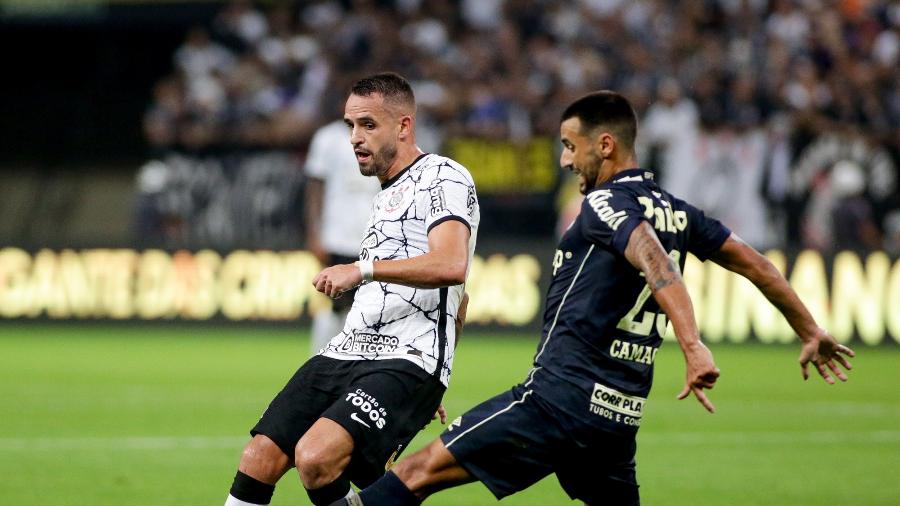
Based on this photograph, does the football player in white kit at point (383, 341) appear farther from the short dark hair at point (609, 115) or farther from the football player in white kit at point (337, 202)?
the football player in white kit at point (337, 202)

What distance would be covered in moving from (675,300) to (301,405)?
67.2 inches

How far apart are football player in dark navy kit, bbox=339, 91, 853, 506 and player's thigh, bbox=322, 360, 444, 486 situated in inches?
14.7

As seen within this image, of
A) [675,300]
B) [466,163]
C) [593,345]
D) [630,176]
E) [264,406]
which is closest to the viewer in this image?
[675,300]

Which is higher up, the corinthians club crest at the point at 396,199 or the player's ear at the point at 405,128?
the player's ear at the point at 405,128

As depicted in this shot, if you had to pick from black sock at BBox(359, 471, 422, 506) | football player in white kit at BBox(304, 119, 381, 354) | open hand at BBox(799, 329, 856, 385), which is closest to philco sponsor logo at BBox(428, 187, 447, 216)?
black sock at BBox(359, 471, 422, 506)

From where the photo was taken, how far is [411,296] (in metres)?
6.25

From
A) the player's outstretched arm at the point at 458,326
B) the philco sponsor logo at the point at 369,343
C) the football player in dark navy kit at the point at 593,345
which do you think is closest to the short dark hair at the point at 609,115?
the football player in dark navy kit at the point at 593,345

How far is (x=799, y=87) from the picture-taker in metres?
21.1

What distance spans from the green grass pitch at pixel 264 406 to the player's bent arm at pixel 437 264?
0.93m

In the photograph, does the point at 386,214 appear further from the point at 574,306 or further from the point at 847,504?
the point at 847,504

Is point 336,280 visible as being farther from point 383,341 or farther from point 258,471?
point 258,471

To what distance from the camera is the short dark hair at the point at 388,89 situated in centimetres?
639

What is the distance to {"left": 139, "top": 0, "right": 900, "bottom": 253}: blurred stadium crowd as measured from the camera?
19781mm

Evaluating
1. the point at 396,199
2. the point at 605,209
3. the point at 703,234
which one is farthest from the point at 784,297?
the point at 396,199
